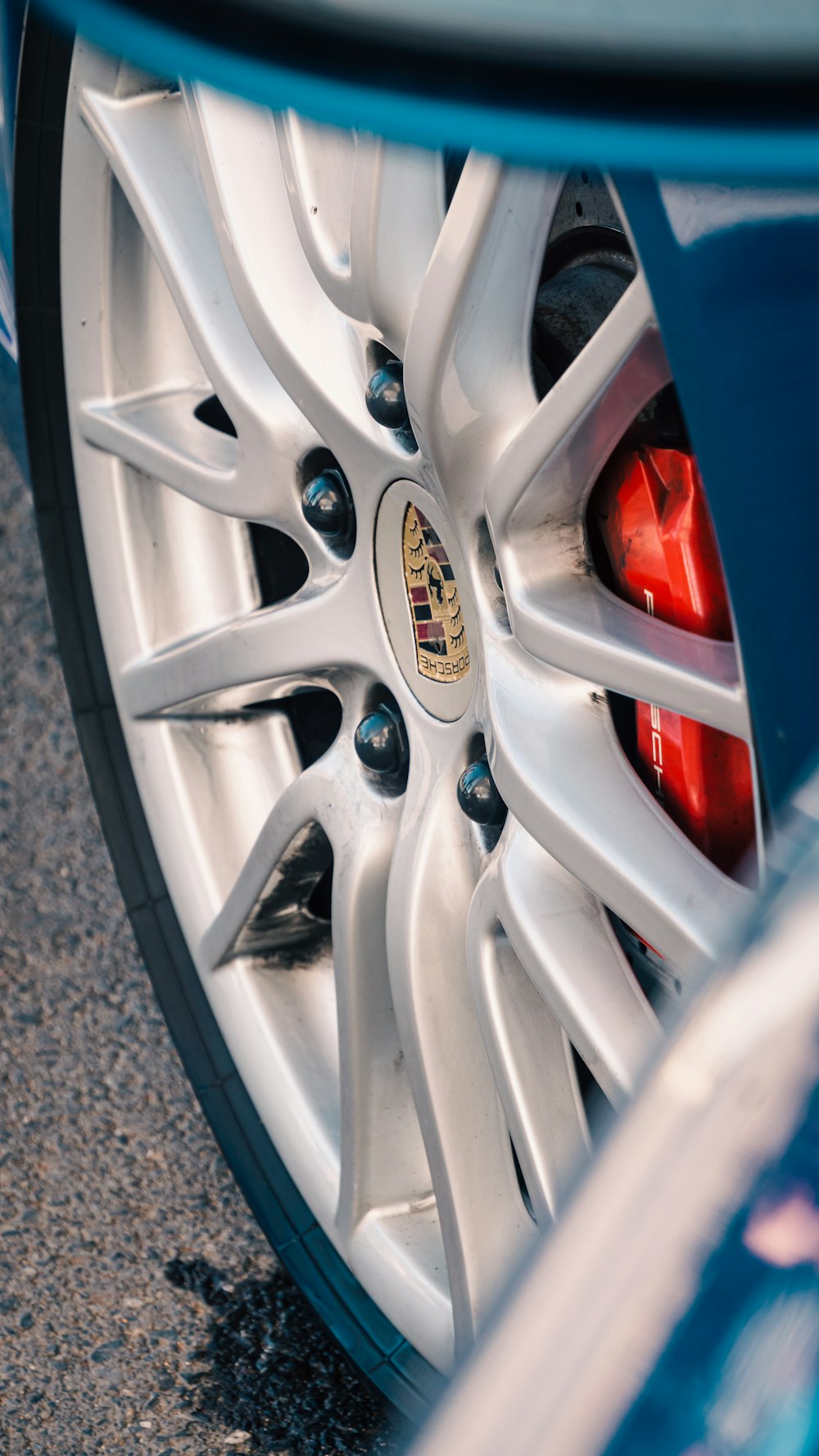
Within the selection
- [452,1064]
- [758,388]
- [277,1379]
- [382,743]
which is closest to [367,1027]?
[452,1064]

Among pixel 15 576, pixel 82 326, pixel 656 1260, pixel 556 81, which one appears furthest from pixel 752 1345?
pixel 15 576

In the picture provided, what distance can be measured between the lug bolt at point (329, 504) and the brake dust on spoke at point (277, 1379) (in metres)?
0.78

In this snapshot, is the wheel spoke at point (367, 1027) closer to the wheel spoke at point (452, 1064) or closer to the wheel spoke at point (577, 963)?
the wheel spoke at point (452, 1064)

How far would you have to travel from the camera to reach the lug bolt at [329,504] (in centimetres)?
122

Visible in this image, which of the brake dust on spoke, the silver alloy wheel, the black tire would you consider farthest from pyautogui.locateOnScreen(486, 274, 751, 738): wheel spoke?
the brake dust on spoke

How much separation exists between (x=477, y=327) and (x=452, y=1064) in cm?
57

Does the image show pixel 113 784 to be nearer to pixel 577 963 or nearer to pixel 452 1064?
pixel 452 1064

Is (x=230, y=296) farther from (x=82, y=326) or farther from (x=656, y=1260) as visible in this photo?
(x=656, y=1260)

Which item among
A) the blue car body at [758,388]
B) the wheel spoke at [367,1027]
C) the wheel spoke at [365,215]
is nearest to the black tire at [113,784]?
the wheel spoke at [367,1027]

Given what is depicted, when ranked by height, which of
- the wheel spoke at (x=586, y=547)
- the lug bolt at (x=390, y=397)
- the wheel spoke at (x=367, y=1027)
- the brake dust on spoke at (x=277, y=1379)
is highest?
the lug bolt at (x=390, y=397)

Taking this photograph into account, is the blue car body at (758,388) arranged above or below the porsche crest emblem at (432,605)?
above

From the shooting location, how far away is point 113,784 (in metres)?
1.58

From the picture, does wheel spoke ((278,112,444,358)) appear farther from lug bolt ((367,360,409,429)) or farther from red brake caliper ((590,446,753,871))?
→ red brake caliper ((590,446,753,871))

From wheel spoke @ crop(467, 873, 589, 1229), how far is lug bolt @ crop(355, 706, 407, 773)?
202mm
